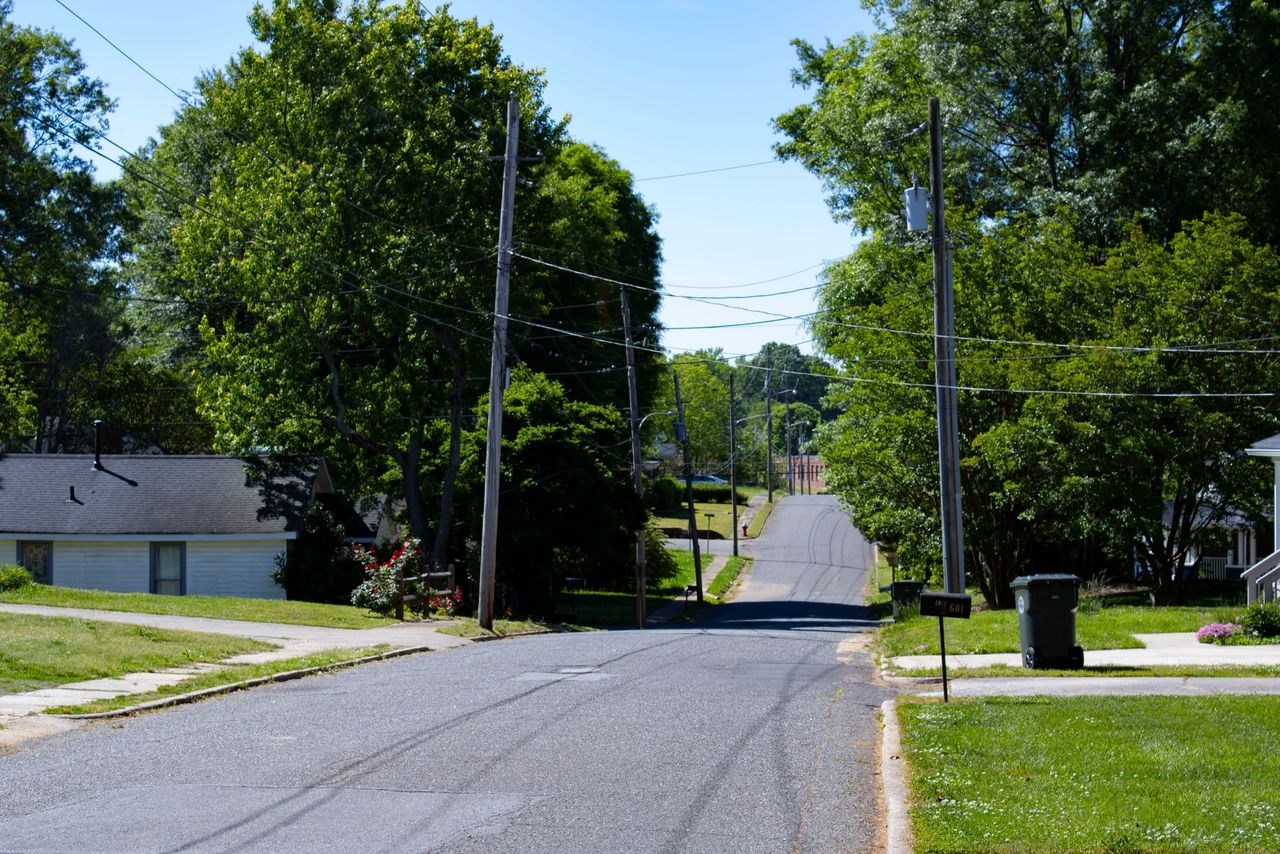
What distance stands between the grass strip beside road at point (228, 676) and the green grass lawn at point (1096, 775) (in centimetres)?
833

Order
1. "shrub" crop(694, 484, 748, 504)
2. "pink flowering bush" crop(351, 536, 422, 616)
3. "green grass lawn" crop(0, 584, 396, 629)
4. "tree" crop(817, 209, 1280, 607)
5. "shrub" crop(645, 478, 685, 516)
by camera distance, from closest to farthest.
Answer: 1. "green grass lawn" crop(0, 584, 396, 629)
2. "pink flowering bush" crop(351, 536, 422, 616)
3. "tree" crop(817, 209, 1280, 607)
4. "shrub" crop(645, 478, 685, 516)
5. "shrub" crop(694, 484, 748, 504)

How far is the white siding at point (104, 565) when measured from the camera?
1446 inches

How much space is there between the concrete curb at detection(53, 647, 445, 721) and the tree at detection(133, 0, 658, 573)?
677 inches

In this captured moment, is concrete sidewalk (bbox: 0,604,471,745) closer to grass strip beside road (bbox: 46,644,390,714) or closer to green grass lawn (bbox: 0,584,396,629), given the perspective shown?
grass strip beside road (bbox: 46,644,390,714)

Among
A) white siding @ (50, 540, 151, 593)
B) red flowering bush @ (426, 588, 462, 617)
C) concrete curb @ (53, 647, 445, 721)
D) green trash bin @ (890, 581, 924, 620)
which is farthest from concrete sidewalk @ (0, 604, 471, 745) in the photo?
green trash bin @ (890, 581, 924, 620)

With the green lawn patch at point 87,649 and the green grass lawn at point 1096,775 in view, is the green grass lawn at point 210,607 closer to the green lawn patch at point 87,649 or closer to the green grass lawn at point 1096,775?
the green lawn patch at point 87,649

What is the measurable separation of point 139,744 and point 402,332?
86.9 ft

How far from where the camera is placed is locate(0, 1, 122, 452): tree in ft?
164

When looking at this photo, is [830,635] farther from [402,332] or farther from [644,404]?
[644,404]

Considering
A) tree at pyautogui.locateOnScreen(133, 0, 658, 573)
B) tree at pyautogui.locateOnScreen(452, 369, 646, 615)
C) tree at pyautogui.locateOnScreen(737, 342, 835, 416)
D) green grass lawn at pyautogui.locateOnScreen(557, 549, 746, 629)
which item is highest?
tree at pyautogui.locateOnScreen(737, 342, 835, 416)

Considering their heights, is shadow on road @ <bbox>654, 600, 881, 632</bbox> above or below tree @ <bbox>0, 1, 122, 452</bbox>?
below

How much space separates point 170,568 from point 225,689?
73.7 ft

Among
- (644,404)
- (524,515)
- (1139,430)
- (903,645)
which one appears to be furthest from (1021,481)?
(644,404)

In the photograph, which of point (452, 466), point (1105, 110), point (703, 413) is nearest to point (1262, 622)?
point (1105, 110)
